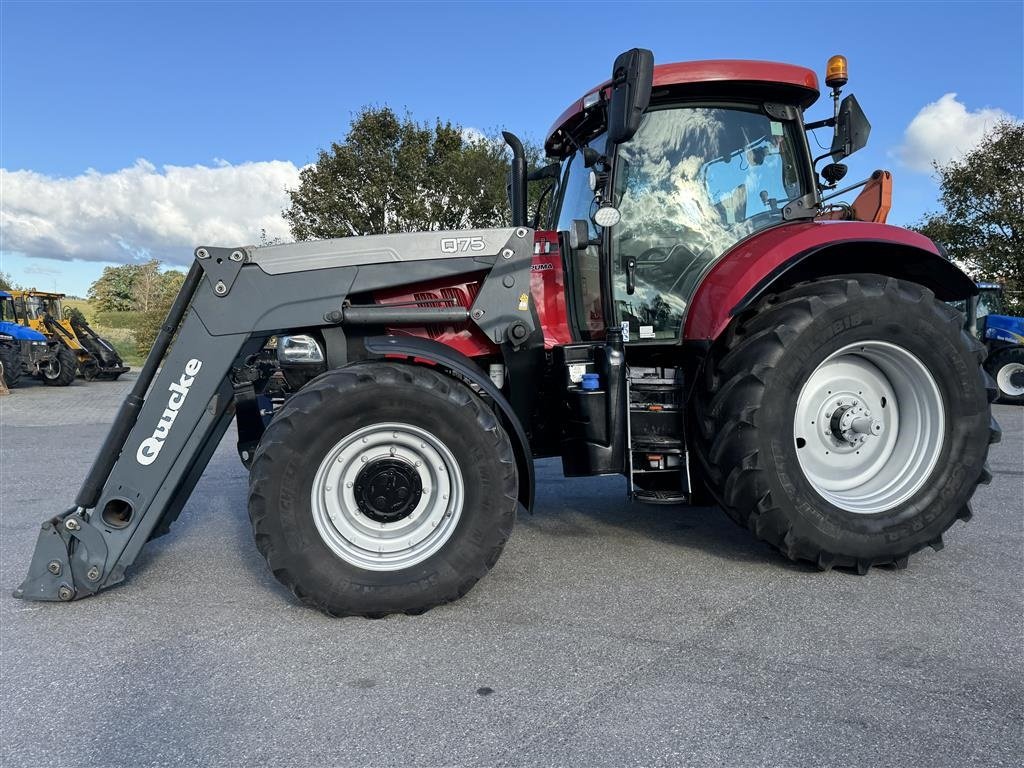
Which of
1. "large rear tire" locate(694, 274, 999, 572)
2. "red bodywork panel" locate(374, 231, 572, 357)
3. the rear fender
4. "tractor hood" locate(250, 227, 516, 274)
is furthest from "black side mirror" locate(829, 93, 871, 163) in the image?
the rear fender

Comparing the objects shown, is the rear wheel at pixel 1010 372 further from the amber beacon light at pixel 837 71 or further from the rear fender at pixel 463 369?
the rear fender at pixel 463 369

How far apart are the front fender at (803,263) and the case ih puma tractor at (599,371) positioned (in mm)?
17

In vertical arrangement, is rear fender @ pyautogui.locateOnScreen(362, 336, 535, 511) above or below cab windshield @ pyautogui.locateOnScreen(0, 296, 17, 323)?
below

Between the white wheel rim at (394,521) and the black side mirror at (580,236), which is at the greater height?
the black side mirror at (580,236)

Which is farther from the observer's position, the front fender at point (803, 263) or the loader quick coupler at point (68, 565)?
the front fender at point (803, 263)

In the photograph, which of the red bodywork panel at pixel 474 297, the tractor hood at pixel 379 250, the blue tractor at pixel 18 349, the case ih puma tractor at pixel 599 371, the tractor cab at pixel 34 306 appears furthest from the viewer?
the tractor cab at pixel 34 306

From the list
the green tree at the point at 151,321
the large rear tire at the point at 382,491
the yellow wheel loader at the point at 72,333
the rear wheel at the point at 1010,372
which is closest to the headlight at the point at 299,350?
the large rear tire at the point at 382,491

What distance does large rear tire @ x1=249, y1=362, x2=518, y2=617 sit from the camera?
299 cm

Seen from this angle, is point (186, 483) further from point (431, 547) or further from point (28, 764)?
point (28, 764)

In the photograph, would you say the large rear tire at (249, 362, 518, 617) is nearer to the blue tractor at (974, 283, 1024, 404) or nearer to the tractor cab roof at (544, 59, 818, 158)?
the tractor cab roof at (544, 59, 818, 158)

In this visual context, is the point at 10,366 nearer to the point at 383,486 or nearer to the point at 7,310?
the point at 7,310

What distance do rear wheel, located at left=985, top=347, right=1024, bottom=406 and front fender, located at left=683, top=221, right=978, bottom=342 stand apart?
32.0 feet

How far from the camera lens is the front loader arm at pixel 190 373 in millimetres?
3191

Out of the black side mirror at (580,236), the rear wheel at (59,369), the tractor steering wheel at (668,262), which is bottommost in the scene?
the rear wheel at (59,369)
